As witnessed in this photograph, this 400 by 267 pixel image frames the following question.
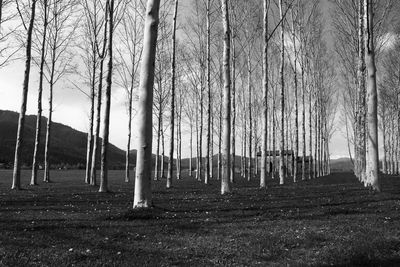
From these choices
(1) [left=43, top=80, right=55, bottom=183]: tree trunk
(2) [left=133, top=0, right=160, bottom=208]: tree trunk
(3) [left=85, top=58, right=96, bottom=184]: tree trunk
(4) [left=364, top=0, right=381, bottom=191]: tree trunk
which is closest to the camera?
(2) [left=133, top=0, right=160, bottom=208]: tree trunk

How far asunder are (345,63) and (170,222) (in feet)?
95.3

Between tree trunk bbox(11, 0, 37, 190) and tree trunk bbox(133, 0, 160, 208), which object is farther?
tree trunk bbox(11, 0, 37, 190)

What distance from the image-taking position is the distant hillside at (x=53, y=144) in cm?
9381

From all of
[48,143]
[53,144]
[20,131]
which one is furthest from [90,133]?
[53,144]

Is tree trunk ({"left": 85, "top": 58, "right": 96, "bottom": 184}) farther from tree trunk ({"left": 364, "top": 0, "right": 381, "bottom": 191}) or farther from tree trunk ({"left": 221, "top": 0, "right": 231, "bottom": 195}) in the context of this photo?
tree trunk ({"left": 364, "top": 0, "right": 381, "bottom": 191})

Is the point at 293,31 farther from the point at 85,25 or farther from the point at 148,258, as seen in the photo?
the point at 148,258

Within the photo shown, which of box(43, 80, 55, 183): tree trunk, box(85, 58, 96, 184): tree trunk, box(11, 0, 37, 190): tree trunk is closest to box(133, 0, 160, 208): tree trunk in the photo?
box(11, 0, 37, 190): tree trunk

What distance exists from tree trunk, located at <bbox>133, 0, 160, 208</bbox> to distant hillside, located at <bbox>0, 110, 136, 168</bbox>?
210 feet

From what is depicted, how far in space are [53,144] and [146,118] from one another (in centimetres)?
12436

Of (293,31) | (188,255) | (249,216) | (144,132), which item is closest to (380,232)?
(249,216)

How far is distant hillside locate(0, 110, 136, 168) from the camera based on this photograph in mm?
93812

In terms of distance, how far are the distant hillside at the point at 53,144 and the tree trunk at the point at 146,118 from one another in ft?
210

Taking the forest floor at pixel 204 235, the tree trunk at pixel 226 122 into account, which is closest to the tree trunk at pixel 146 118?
the forest floor at pixel 204 235

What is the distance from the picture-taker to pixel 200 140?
34.9 meters
